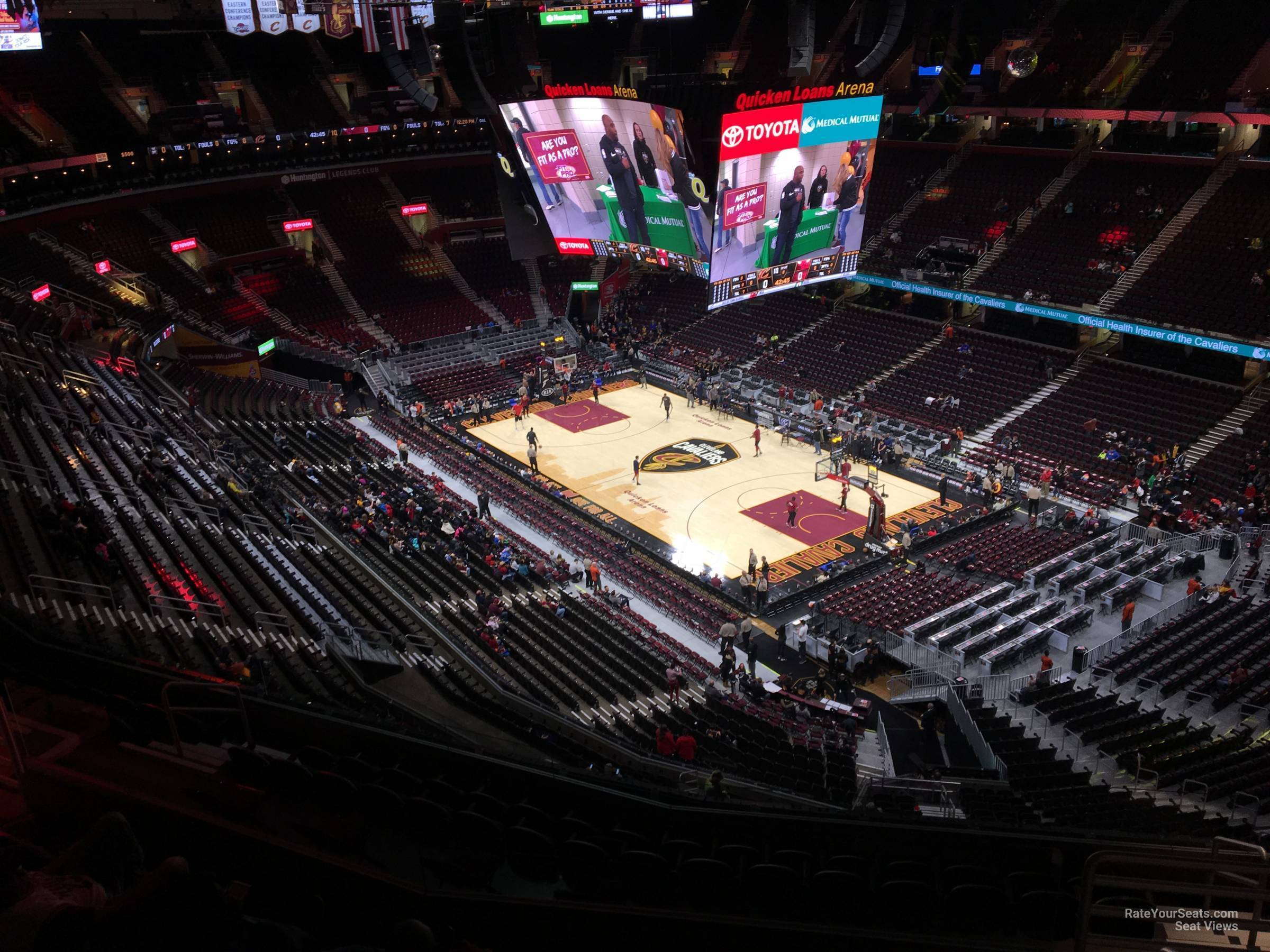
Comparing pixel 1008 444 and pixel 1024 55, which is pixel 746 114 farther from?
pixel 1024 55

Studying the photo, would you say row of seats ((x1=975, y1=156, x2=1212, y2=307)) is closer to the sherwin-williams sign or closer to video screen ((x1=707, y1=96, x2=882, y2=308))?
the sherwin-williams sign

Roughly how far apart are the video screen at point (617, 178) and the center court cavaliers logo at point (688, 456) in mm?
→ 6543

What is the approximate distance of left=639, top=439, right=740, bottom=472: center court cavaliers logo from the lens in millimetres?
32719

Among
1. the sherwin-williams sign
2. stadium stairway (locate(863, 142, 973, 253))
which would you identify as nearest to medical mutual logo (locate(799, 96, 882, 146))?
the sherwin-williams sign

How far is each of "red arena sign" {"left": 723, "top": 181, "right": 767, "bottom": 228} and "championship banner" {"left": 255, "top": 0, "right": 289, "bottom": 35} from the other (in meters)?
20.0

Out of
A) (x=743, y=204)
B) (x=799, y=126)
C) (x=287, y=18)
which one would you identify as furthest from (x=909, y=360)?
(x=287, y=18)

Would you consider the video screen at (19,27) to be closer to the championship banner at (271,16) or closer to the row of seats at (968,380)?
the championship banner at (271,16)

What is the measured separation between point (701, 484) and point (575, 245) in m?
9.29

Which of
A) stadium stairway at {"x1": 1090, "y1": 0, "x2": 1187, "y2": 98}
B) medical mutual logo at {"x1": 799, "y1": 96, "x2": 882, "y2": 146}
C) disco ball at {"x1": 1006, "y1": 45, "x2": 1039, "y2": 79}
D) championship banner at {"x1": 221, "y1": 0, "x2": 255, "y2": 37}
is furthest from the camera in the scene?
disco ball at {"x1": 1006, "y1": 45, "x2": 1039, "y2": 79}

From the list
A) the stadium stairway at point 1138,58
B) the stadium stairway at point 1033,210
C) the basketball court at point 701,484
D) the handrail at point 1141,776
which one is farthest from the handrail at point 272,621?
the stadium stairway at point 1138,58

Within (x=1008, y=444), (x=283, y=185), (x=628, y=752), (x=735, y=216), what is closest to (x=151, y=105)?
(x=283, y=185)

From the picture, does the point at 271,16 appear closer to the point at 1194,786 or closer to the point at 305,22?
the point at 305,22

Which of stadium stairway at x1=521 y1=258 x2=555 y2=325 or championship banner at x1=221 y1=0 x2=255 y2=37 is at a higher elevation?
championship banner at x1=221 y1=0 x2=255 y2=37

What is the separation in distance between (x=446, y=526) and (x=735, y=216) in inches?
477
